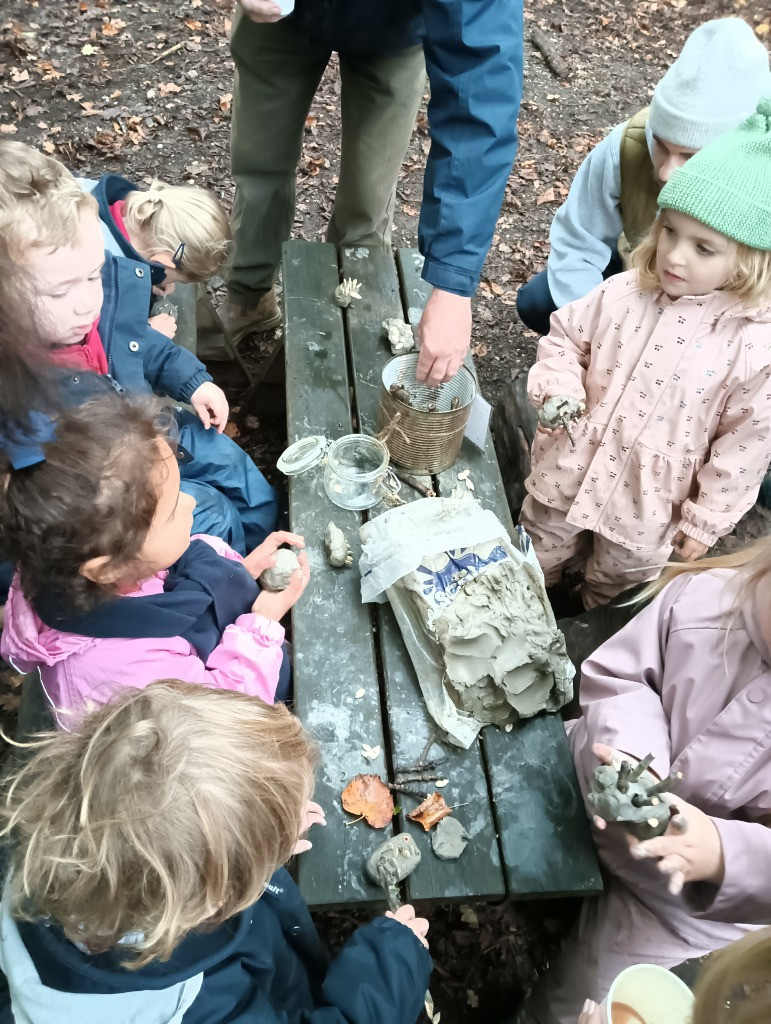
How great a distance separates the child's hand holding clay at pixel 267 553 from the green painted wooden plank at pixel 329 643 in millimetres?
67

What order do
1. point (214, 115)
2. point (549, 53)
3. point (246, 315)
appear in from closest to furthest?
point (246, 315)
point (214, 115)
point (549, 53)

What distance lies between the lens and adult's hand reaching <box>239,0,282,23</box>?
8.36ft

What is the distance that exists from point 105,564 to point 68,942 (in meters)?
0.78

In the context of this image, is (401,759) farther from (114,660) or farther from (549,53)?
(549,53)

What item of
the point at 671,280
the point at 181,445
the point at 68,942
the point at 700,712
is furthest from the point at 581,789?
the point at 181,445

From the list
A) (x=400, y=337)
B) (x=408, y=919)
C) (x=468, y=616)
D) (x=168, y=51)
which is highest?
(x=168, y=51)

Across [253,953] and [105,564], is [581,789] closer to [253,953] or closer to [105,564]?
[253,953]

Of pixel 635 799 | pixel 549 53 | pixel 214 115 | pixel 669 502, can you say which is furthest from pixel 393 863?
pixel 549 53

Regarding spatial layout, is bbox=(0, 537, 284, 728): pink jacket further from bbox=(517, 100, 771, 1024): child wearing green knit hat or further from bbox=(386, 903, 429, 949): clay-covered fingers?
bbox=(517, 100, 771, 1024): child wearing green knit hat

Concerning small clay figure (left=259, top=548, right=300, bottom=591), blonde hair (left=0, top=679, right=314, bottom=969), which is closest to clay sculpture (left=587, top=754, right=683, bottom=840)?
blonde hair (left=0, top=679, right=314, bottom=969)

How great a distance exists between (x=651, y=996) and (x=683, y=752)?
57 centimetres

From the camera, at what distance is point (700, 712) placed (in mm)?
1915

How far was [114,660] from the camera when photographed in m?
1.85

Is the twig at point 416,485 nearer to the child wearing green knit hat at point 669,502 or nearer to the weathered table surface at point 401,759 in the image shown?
the weathered table surface at point 401,759
